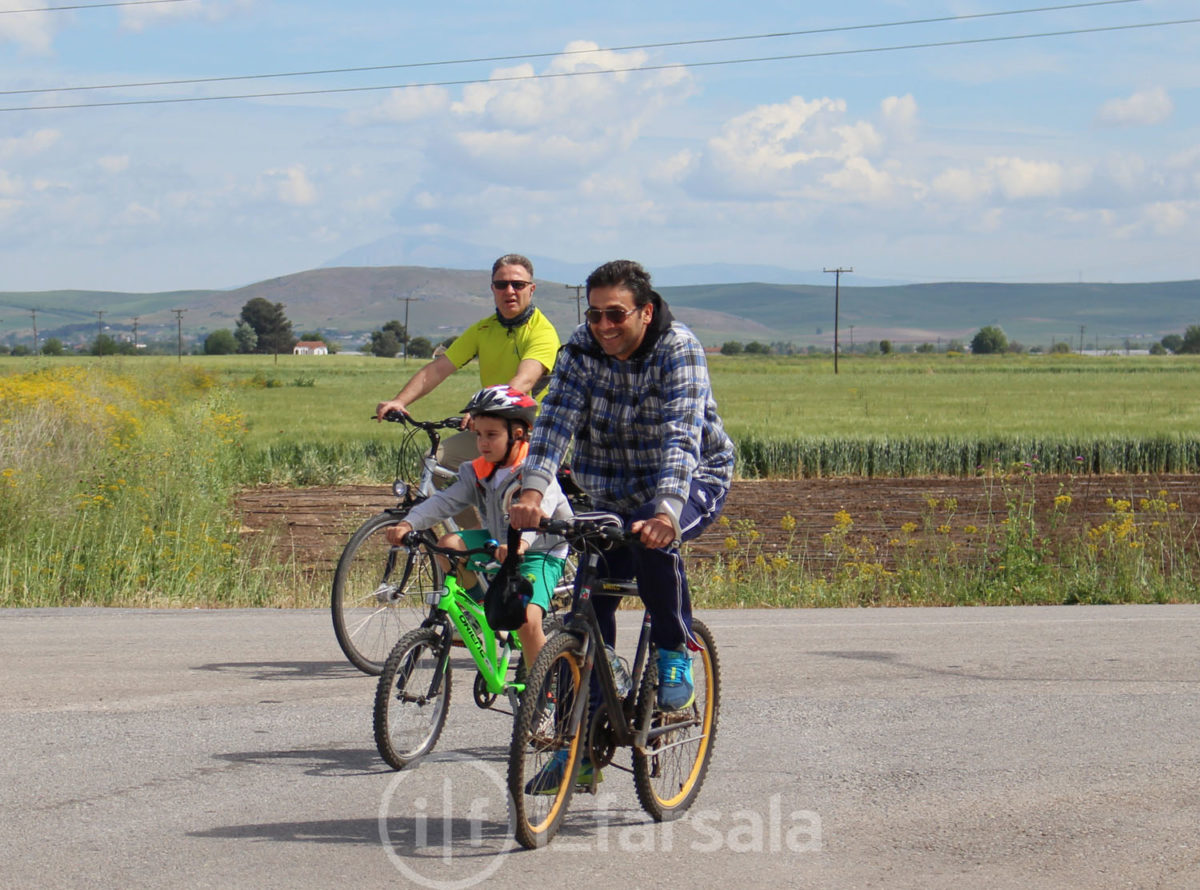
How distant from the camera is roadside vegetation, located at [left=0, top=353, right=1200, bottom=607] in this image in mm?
11820

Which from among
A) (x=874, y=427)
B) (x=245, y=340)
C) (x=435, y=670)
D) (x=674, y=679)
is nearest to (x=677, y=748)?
(x=674, y=679)

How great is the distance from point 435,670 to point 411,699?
0.56 feet

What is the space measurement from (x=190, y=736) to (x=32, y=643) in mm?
2789

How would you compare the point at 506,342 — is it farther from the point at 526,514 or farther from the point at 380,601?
the point at 526,514

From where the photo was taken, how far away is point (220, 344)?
175000mm

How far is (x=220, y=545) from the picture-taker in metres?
13.1

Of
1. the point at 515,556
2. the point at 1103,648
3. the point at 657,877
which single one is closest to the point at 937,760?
the point at 657,877

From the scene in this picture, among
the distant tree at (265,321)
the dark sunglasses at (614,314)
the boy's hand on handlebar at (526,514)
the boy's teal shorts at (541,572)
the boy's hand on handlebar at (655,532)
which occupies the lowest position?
the boy's teal shorts at (541,572)

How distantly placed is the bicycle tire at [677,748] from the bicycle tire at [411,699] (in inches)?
41.0

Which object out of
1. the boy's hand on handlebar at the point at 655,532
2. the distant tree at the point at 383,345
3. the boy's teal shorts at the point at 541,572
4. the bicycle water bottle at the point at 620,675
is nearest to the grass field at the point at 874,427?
the boy's teal shorts at the point at 541,572

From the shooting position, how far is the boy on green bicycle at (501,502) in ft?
17.2

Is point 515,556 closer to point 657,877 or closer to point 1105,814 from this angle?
point 657,877

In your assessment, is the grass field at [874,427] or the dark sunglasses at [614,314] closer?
the dark sunglasses at [614,314]

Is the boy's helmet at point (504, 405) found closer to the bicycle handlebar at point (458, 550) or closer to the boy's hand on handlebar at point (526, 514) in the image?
the bicycle handlebar at point (458, 550)
